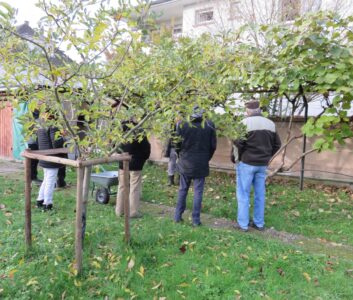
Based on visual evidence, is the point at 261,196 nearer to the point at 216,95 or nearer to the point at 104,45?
the point at 216,95

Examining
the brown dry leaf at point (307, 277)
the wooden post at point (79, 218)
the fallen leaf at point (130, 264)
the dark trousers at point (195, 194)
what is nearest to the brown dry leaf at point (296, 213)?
the dark trousers at point (195, 194)

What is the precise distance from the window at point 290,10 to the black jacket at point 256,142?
4681mm

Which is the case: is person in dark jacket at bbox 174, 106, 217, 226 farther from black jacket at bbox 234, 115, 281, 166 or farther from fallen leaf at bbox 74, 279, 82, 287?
fallen leaf at bbox 74, 279, 82, 287

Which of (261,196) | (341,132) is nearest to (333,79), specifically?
(341,132)

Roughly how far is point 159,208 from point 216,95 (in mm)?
3107

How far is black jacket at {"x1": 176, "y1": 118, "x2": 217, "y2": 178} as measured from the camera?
474cm

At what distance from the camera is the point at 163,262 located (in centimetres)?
376

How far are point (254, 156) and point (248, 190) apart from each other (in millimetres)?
523

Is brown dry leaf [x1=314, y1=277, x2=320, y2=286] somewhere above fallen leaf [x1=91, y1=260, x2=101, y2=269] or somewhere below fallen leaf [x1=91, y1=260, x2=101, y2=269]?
below

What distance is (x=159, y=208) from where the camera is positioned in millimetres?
5945

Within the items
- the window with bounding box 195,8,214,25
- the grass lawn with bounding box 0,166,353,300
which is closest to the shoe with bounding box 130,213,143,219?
the grass lawn with bounding box 0,166,353,300

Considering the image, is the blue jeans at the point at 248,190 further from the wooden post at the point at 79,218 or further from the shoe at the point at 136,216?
the wooden post at the point at 79,218

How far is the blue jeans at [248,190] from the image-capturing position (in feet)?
15.8

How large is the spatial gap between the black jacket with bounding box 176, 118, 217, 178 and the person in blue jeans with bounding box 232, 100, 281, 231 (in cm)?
43
